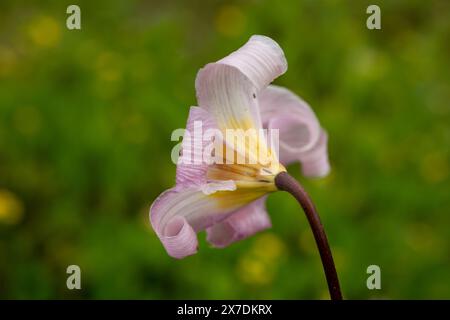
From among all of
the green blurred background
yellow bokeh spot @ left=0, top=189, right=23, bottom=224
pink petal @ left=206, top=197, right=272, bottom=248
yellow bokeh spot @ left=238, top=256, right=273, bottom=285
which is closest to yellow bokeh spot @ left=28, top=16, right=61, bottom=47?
the green blurred background

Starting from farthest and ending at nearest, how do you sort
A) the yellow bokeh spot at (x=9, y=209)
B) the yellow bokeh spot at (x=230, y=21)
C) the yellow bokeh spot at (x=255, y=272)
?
the yellow bokeh spot at (x=230, y=21) → the yellow bokeh spot at (x=9, y=209) → the yellow bokeh spot at (x=255, y=272)

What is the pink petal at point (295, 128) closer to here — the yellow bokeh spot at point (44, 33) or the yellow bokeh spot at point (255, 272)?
the yellow bokeh spot at point (255, 272)

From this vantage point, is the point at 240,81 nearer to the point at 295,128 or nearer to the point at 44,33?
the point at 295,128

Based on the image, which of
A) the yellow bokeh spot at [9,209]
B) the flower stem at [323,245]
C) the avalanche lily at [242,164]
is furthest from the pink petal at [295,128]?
the yellow bokeh spot at [9,209]

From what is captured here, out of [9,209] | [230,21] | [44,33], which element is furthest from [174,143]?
[230,21]
